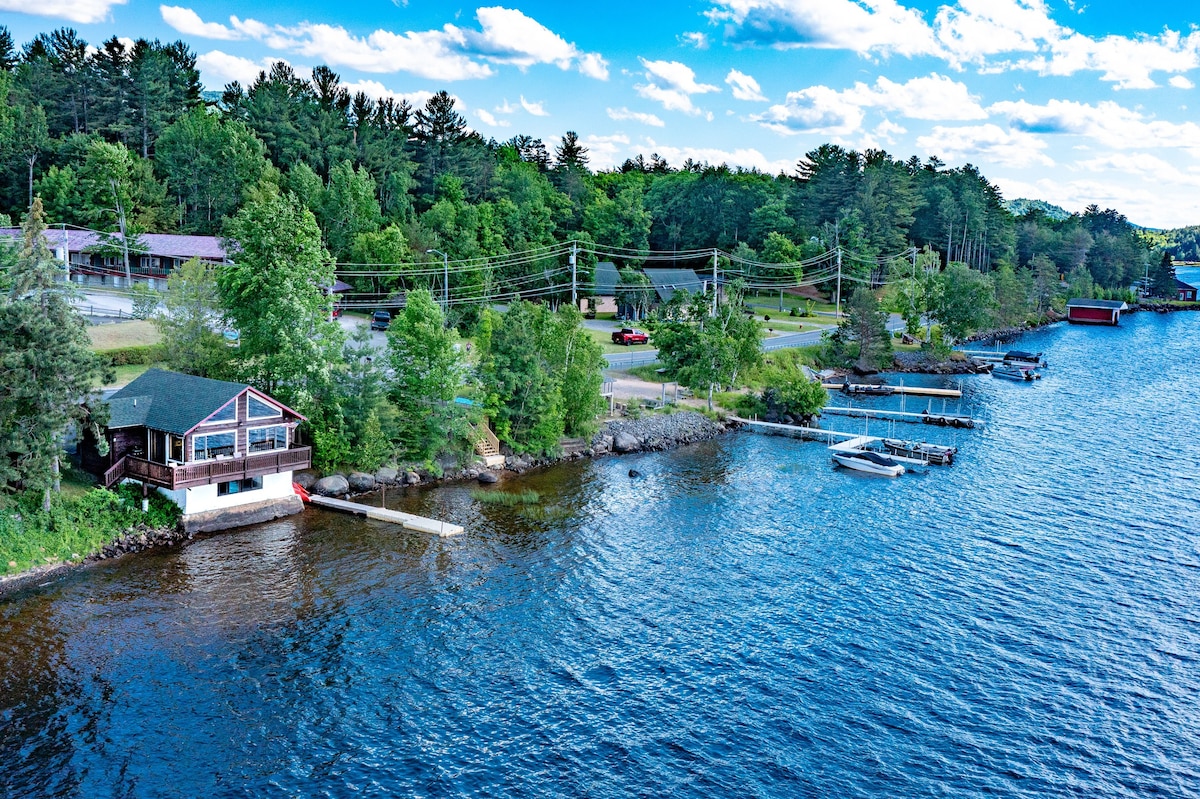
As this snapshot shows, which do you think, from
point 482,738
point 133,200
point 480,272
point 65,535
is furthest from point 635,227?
point 482,738

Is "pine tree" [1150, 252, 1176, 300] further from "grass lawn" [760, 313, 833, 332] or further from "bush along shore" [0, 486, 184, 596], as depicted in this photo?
"bush along shore" [0, 486, 184, 596]

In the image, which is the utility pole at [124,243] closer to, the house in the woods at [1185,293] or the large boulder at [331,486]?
the large boulder at [331,486]

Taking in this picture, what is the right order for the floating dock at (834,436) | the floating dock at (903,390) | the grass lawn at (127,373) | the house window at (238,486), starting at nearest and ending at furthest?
the house window at (238,486)
the grass lawn at (127,373)
the floating dock at (834,436)
the floating dock at (903,390)

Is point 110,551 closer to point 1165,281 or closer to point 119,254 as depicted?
point 119,254

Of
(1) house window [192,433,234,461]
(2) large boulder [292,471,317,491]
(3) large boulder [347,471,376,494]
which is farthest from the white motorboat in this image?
(1) house window [192,433,234,461]

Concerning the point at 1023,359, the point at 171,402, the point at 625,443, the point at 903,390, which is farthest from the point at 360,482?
the point at 1023,359

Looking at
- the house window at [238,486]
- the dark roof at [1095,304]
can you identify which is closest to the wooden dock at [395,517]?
the house window at [238,486]
